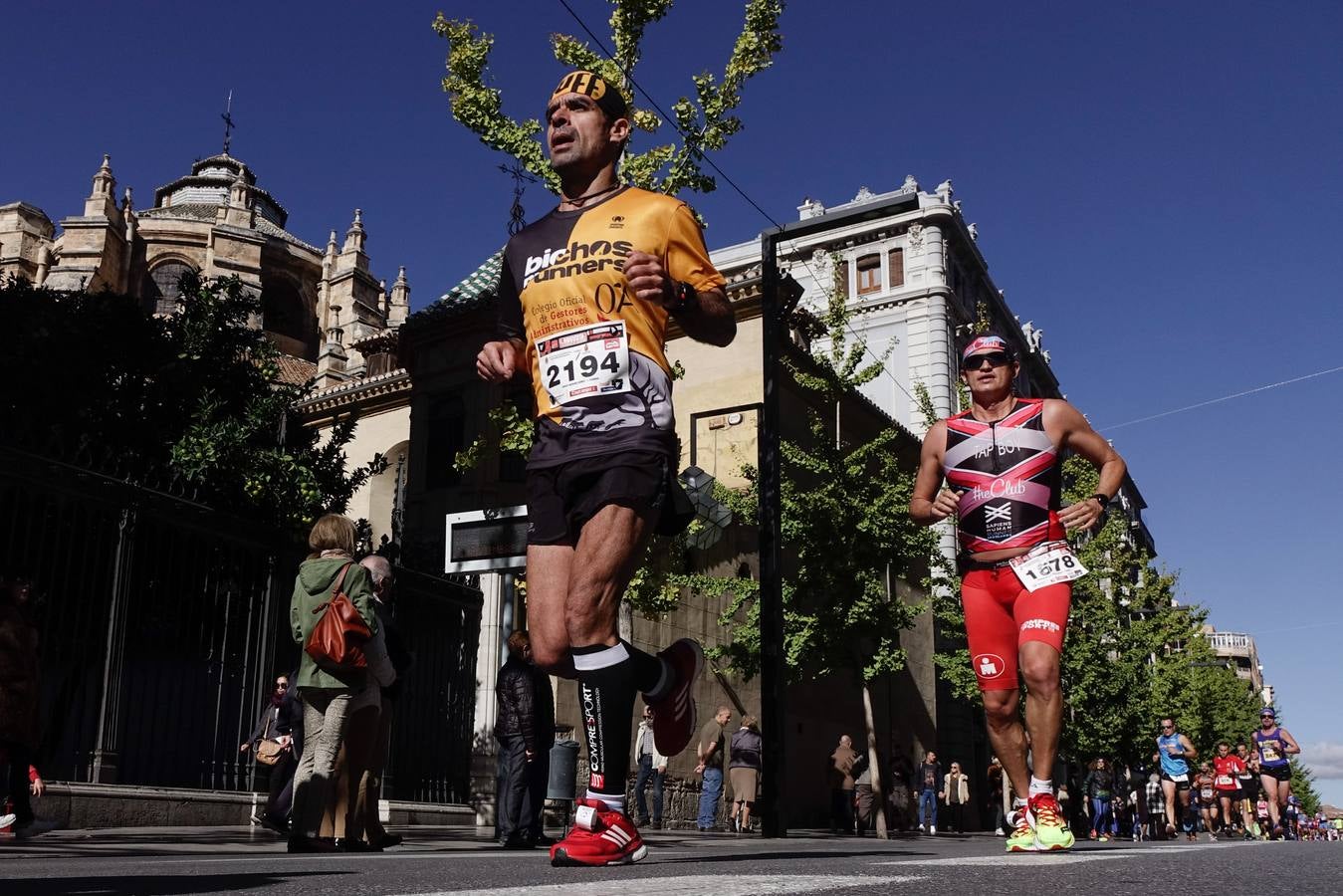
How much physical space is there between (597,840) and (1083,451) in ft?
10.3

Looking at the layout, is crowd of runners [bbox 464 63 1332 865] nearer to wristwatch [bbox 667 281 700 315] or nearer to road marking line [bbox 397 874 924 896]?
wristwatch [bbox 667 281 700 315]

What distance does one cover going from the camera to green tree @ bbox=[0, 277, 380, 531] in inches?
622

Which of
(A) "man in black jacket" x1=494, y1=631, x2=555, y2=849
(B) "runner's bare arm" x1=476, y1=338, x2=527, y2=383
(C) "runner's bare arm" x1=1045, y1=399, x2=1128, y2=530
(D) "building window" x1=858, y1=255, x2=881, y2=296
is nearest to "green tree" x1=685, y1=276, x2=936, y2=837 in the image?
(A) "man in black jacket" x1=494, y1=631, x2=555, y2=849

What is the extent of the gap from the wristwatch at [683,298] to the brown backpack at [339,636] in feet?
8.26

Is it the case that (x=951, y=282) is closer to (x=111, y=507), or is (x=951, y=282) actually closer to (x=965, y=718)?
(x=965, y=718)

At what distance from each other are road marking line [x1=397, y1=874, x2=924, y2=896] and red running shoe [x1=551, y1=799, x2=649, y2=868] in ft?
2.97

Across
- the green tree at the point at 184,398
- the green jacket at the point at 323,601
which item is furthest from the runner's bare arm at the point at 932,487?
the green tree at the point at 184,398

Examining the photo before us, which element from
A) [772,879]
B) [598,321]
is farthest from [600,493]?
[772,879]

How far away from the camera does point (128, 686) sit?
10.3 meters

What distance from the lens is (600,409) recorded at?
12.4 feet

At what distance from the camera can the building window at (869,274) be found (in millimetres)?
49094

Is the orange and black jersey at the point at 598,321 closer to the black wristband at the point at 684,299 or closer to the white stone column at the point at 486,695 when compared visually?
the black wristband at the point at 684,299

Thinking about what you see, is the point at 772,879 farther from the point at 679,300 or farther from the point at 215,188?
the point at 215,188

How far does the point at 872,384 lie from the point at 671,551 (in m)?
34.6
